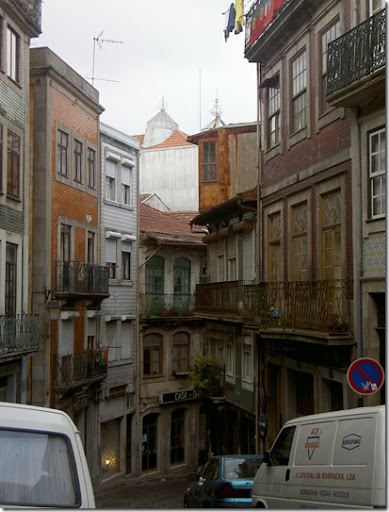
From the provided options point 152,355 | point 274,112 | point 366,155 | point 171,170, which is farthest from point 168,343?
point 366,155

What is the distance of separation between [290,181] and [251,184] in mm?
7059

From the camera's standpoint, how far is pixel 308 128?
1658 centimetres

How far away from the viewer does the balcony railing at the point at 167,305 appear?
A: 31.3m

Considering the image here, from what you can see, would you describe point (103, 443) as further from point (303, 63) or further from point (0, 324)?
point (303, 63)

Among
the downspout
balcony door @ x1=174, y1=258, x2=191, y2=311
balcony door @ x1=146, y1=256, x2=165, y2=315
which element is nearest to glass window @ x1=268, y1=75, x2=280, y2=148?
the downspout

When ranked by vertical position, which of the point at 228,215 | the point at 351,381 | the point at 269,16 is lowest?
the point at 351,381

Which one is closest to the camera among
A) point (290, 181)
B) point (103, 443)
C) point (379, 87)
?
point (379, 87)

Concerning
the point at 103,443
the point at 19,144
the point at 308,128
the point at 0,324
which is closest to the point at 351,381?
the point at 308,128

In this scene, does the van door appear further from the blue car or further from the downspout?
the downspout

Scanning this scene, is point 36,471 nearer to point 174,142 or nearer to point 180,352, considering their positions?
point 180,352

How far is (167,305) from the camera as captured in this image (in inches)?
1266

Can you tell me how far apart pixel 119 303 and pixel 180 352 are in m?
4.36

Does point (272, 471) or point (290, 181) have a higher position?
point (290, 181)

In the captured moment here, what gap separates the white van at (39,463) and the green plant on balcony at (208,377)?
1921 centimetres
